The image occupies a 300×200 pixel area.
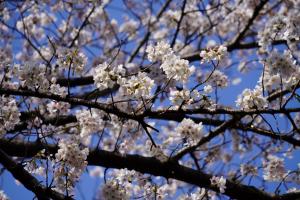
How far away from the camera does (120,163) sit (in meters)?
4.48

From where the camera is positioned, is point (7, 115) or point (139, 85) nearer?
point (139, 85)

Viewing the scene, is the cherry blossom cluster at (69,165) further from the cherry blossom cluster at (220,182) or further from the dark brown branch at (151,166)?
the cherry blossom cluster at (220,182)

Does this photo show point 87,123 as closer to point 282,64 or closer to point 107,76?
point 107,76

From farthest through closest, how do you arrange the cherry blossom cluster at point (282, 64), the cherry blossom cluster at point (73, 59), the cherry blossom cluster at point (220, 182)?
1. the cherry blossom cluster at point (220, 182)
2. the cherry blossom cluster at point (73, 59)
3. the cherry blossom cluster at point (282, 64)

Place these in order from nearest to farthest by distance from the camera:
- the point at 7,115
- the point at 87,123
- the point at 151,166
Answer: the point at 7,115 → the point at 151,166 → the point at 87,123

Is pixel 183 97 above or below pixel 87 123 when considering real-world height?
below

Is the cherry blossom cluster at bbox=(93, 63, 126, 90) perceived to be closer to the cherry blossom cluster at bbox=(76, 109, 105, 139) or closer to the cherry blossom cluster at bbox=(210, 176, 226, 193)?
the cherry blossom cluster at bbox=(76, 109, 105, 139)

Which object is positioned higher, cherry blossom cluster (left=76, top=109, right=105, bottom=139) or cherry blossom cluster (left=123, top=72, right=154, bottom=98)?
cherry blossom cluster (left=76, top=109, right=105, bottom=139)

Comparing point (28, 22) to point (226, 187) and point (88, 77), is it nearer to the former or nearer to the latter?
point (88, 77)

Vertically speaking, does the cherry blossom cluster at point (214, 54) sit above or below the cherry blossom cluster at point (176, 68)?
above

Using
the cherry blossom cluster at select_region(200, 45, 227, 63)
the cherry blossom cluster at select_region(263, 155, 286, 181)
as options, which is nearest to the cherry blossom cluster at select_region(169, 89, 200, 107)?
the cherry blossom cluster at select_region(200, 45, 227, 63)

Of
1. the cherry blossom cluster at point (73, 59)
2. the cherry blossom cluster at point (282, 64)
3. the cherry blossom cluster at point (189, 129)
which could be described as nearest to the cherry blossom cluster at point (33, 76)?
the cherry blossom cluster at point (73, 59)

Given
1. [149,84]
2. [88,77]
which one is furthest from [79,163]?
[88,77]

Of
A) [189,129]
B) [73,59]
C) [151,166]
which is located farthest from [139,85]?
[151,166]
